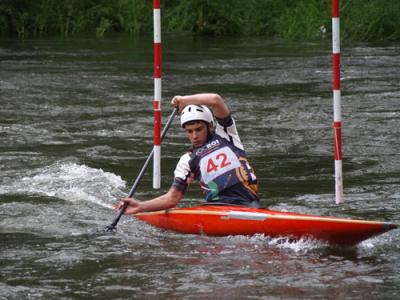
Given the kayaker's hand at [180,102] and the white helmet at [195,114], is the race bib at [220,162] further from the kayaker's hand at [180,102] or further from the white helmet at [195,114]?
the kayaker's hand at [180,102]

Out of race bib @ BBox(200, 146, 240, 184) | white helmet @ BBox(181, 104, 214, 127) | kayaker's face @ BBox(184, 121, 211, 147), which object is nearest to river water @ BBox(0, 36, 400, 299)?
race bib @ BBox(200, 146, 240, 184)

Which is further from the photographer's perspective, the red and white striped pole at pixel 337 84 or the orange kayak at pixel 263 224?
the red and white striped pole at pixel 337 84

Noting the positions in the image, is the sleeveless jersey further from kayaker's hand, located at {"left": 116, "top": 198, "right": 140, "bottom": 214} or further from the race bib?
kayaker's hand, located at {"left": 116, "top": 198, "right": 140, "bottom": 214}

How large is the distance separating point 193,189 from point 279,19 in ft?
52.2

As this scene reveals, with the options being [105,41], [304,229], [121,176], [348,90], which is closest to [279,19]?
[105,41]

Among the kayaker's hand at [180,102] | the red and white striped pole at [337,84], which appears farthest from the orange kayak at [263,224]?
the red and white striped pole at [337,84]

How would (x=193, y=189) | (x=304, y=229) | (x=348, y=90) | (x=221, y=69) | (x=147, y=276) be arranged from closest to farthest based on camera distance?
(x=147, y=276) < (x=304, y=229) < (x=193, y=189) < (x=348, y=90) < (x=221, y=69)

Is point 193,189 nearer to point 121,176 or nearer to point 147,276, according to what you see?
point 121,176

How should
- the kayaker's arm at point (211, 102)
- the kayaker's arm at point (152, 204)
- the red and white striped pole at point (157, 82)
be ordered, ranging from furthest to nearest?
1. the red and white striped pole at point (157, 82)
2. the kayaker's arm at point (152, 204)
3. the kayaker's arm at point (211, 102)

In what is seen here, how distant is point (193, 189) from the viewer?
9602 mm

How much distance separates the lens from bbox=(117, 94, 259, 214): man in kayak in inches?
299

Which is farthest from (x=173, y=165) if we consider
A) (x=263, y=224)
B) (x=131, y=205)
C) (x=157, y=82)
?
(x=263, y=224)

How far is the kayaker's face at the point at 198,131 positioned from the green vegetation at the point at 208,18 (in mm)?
14621

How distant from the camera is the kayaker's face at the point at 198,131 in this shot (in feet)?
24.8
